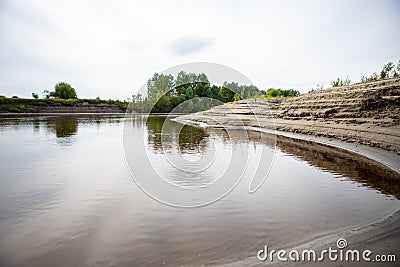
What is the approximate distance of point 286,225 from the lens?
3619 millimetres

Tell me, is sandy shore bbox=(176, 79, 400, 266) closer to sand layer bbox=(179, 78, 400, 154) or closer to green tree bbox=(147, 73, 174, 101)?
sand layer bbox=(179, 78, 400, 154)

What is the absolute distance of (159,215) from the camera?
4008 millimetres

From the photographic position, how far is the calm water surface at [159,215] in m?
2.96

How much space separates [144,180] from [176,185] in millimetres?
914

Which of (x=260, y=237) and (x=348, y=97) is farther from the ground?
(x=348, y=97)

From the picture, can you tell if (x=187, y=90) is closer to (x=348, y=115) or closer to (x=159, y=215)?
(x=348, y=115)

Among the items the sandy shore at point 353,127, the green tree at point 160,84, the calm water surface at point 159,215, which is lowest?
the calm water surface at point 159,215

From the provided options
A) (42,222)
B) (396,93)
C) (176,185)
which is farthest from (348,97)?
(42,222)

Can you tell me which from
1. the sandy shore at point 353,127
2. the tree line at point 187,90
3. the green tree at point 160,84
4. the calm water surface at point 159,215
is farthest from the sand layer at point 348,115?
the green tree at point 160,84

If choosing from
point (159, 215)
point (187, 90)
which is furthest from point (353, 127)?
point (187, 90)

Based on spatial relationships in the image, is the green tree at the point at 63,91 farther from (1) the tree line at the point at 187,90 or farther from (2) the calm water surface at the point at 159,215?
(2) the calm water surface at the point at 159,215

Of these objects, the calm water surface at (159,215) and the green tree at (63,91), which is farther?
the green tree at (63,91)

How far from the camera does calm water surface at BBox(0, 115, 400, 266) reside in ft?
9.70

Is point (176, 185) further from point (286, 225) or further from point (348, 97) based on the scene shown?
point (348, 97)
